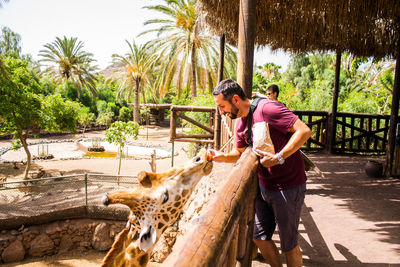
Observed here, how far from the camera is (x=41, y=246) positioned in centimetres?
886

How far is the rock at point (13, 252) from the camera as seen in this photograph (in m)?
8.45

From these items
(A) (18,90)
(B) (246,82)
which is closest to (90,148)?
(A) (18,90)

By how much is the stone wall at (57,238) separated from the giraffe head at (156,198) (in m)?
7.99

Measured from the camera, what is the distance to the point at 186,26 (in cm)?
1641

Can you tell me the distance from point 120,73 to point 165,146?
489 inches

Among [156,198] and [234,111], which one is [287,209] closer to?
[234,111]

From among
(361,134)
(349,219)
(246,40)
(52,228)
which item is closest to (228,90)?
(246,40)

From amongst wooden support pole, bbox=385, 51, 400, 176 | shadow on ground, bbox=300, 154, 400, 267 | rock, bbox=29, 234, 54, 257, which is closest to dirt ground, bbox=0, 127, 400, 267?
shadow on ground, bbox=300, 154, 400, 267

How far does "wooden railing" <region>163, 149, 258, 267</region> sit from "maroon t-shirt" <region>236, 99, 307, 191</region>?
21cm

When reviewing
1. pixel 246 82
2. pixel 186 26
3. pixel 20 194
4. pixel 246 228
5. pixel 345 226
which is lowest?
pixel 20 194

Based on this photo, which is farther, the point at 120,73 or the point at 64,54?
the point at 120,73

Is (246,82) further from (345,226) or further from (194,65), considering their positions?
(194,65)

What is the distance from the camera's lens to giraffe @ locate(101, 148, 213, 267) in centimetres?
154

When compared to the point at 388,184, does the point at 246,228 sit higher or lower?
higher
